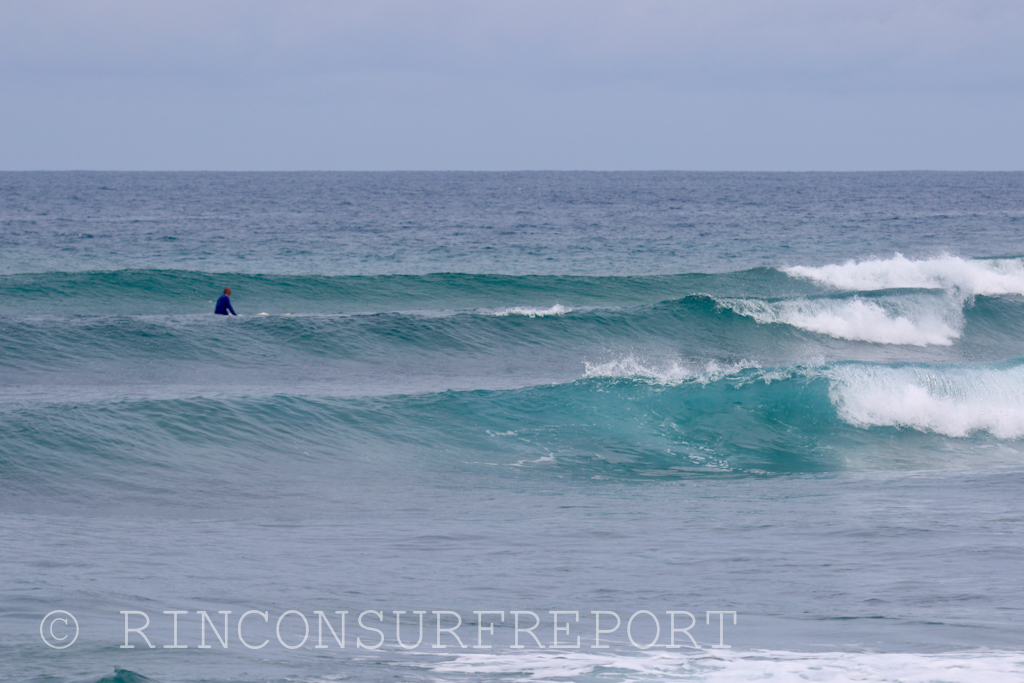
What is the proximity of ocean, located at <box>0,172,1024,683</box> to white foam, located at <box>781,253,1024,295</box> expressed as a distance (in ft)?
0.44

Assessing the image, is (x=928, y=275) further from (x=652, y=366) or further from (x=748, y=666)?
(x=748, y=666)

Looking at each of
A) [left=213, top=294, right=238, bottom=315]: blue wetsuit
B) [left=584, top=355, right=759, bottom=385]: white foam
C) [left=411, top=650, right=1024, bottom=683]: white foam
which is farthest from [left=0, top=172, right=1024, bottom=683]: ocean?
[left=213, top=294, right=238, bottom=315]: blue wetsuit

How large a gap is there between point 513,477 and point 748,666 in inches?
274

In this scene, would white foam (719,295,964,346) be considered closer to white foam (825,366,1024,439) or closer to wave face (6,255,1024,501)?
wave face (6,255,1024,501)

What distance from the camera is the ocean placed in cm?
663

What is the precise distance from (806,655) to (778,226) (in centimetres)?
5175

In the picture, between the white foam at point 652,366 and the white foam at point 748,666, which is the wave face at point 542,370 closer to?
the white foam at point 652,366

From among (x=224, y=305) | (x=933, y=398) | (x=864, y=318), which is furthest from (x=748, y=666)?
(x=864, y=318)

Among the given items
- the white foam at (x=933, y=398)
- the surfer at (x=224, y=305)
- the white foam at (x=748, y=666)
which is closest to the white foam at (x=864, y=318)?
the white foam at (x=933, y=398)

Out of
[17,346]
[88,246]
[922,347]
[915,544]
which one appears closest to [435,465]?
[915,544]

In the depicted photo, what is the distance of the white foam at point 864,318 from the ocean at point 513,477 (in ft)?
0.33

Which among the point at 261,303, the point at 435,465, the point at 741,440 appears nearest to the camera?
the point at 435,465

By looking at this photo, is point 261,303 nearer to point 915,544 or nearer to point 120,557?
point 120,557

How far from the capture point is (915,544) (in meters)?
8.83
